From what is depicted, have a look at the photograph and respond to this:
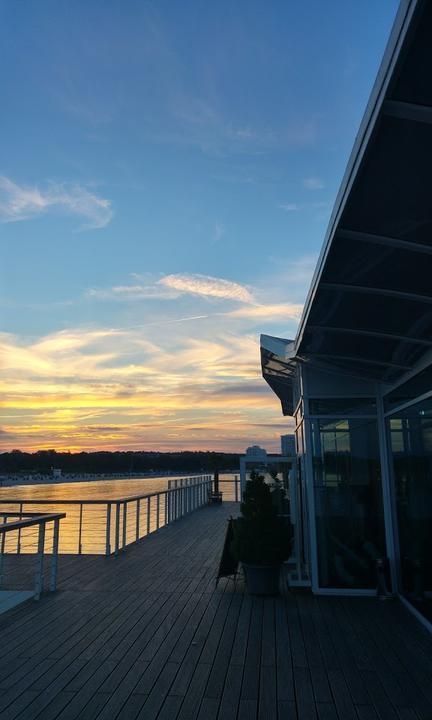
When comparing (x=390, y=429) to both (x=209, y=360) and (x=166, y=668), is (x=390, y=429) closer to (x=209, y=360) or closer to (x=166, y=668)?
(x=166, y=668)

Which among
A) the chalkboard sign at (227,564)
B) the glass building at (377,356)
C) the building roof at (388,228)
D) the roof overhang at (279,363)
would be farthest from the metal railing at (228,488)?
the building roof at (388,228)

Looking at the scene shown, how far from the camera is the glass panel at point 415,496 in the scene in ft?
14.5

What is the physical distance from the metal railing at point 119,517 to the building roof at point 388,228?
4930 millimetres

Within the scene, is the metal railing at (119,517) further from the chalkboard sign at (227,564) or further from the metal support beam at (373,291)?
the metal support beam at (373,291)

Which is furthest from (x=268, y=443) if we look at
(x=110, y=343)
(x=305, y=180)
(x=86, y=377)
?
(x=305, y=180)

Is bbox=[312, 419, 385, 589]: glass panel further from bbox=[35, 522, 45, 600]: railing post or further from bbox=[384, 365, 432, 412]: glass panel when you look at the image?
bbox=[35, 522, 45, 600]: railing post

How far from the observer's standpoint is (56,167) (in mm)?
7363

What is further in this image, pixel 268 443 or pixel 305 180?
pixel 268 443

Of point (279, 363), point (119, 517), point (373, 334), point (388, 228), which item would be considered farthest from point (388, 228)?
point (119, 517)

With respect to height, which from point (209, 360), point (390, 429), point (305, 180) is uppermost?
point (305, 180)

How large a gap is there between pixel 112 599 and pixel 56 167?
5630mm

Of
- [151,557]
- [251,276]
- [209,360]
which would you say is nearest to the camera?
[151,557]

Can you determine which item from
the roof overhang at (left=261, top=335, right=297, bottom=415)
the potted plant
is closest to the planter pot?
the potted plant

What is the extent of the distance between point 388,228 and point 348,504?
398 cm
